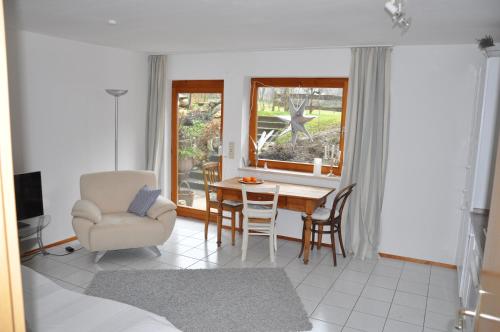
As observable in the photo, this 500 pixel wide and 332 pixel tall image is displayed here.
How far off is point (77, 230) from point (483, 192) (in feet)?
12.7

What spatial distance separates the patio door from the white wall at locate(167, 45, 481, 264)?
155 centimetres

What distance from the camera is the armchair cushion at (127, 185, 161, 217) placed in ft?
15.1

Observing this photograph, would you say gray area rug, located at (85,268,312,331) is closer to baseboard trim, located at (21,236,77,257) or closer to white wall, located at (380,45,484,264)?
baseboard trim, located at (21,236,77,257)

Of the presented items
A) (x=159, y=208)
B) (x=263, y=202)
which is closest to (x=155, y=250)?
(x=159, y=208)

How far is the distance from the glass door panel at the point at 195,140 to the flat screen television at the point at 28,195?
2.31 metres

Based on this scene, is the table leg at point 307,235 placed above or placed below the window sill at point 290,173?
below

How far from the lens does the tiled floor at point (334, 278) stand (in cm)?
340

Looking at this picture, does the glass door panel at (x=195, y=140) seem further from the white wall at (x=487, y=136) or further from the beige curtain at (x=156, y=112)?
the white wall at (x=487, y=136)

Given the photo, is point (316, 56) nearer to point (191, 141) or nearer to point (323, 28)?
point (323, 28)

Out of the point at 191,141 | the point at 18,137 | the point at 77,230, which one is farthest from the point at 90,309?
the point at 191,141

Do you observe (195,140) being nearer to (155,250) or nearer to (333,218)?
(155,250)

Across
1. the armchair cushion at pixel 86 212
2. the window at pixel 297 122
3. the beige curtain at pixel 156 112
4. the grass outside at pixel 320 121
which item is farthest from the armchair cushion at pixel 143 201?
the grass outside at pixel 320 121

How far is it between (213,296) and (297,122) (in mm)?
2631

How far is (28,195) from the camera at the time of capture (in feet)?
13.8
